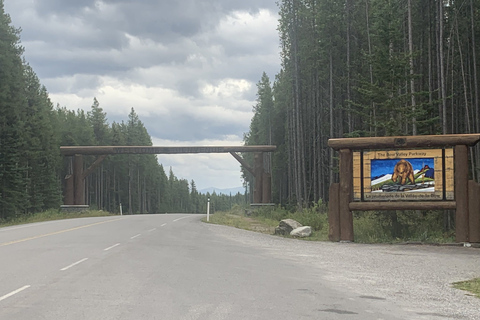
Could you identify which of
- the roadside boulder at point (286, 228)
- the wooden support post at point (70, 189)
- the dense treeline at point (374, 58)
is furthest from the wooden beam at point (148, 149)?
the roadside boulder at point (286, 228)

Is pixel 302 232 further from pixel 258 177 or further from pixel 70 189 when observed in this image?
pixel 70 189

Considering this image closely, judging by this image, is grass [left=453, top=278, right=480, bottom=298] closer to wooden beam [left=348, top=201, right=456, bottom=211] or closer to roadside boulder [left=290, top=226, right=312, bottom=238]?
wooden beam [left=348, top=201, right=456, bottom=211]

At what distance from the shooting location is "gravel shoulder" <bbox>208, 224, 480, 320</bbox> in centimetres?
709

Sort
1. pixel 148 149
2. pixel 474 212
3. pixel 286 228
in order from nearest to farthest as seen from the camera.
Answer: pixel 474 212, pixel 286 228, pixel 148 149

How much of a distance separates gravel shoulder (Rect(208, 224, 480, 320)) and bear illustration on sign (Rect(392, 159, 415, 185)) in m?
2.27

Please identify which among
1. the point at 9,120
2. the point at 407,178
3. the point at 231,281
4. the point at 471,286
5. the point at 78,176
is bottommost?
the point at 471,286

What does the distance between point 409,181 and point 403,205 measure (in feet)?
2.80

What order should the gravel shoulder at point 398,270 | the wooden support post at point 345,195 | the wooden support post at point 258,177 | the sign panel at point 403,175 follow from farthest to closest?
the wooden support post at point 258,177, the wooden support post at point 345,195, the sign panel at point 403,175, the gravel shoulder at point 398,270

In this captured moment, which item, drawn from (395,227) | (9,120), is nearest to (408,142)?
(395,227)

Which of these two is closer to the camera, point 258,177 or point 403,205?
point 403,205

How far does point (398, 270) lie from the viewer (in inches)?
411

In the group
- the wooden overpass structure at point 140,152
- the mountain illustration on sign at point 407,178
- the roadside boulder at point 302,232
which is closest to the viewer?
the mountain illustration on sign at point 407,178

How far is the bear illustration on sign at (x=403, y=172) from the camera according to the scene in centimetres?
1578

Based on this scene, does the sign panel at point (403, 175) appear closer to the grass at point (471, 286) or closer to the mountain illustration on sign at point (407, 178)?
the mountain illustration on sign at point (407, 178)
